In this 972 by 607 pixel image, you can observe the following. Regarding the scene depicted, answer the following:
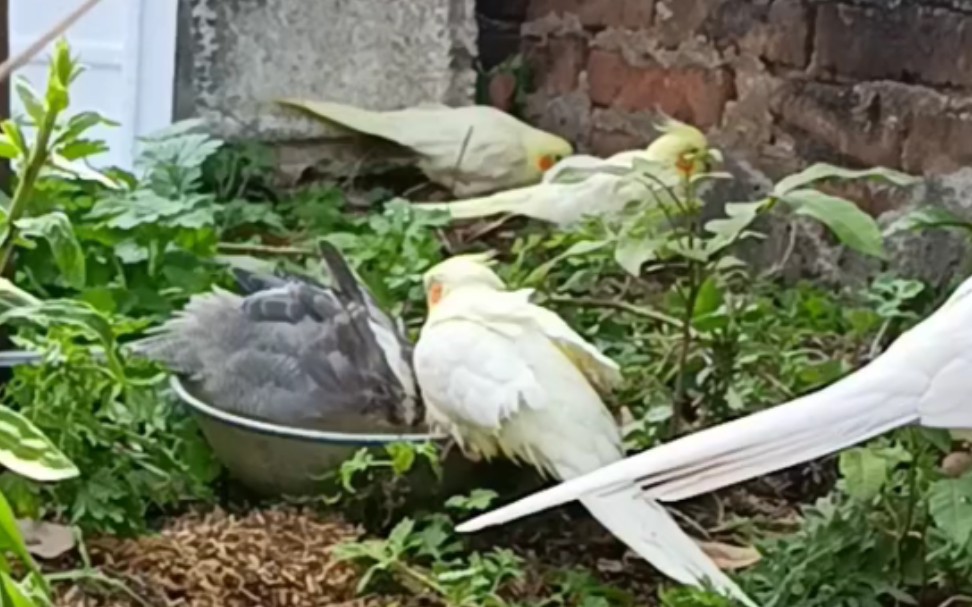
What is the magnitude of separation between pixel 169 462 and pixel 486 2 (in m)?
1.11

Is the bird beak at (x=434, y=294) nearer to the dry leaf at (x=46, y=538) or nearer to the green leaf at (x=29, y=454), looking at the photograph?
the dry leaf at (x=46, y=538)

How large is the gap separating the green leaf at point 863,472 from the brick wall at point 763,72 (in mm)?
589

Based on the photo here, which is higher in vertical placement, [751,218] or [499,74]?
[751,218]

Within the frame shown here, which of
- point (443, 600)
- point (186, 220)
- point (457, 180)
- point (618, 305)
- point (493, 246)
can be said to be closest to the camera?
point (443, 600)

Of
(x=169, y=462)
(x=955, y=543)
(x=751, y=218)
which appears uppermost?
(x=751, y=218)

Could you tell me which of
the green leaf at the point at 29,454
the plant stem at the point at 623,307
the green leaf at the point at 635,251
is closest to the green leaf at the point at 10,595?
the green leaf at the point at 29,454

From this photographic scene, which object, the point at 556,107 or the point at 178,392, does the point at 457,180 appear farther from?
the point at 178,392

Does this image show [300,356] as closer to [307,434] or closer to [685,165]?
[307,434]

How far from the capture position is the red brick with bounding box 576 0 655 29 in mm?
2000

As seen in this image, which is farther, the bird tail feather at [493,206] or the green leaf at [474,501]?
the bird tail feather at [493,206]

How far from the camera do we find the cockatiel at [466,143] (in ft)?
6.27

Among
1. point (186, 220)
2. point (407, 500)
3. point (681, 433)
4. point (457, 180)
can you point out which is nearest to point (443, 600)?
point (407, 500)

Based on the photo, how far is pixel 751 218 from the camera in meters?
1.11

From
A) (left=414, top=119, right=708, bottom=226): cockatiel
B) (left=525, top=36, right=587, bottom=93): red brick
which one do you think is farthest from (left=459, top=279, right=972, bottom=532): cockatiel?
(left=525, top=36, right=587, bottom=93): red brick
